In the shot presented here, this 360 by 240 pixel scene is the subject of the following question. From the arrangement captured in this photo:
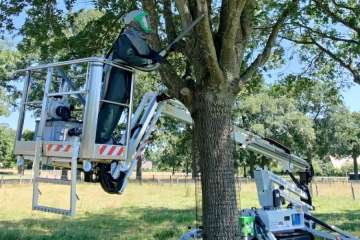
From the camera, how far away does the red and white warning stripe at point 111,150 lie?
5785mm

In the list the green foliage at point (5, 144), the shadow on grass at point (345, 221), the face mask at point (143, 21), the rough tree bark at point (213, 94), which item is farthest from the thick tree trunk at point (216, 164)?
the green foliage at point (5, 144)

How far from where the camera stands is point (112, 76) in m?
6.10

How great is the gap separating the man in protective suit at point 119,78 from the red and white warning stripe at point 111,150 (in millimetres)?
111

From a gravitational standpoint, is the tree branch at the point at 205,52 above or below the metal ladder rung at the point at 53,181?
above

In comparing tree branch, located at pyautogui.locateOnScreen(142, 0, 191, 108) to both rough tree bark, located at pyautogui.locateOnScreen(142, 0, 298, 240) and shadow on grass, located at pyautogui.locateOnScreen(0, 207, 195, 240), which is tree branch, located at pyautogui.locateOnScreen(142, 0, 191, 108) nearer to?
rough tree bark, located at pyautogui.locateOnScreen(142, 0, 298, 240)

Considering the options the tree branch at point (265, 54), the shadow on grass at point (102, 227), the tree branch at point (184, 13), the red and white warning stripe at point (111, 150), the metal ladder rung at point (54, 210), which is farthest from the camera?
the shadow on grass at point (102, 227)

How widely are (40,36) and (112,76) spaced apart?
5008 mm

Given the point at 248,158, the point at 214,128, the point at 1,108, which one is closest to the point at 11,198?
the point at 1,108

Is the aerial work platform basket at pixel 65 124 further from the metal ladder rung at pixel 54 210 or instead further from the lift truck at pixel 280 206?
the lift truck at pixel 280 206

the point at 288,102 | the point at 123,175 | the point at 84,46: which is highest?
the point at 288,102

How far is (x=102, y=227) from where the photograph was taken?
14.6 meters

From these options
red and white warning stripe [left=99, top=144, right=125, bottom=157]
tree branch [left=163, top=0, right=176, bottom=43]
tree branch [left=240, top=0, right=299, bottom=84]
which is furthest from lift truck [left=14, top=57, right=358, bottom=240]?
tree branch [left=240, top=0, right=299, bottom=84]

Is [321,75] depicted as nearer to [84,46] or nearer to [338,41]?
[338,41]

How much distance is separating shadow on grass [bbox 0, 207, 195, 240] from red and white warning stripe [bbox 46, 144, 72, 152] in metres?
6.53
